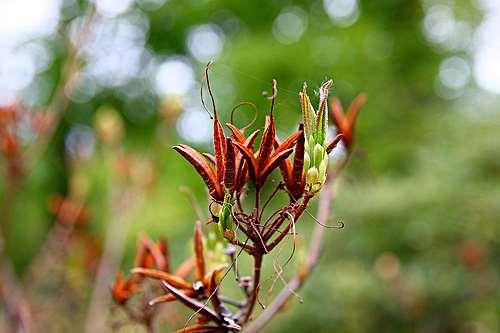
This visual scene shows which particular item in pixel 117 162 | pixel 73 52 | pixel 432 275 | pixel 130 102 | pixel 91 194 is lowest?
pixel 91 194

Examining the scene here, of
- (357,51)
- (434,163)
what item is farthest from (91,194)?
(434,163)

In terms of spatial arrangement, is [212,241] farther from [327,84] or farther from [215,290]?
[327,84]

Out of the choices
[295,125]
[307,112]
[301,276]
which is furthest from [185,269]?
[295,125]

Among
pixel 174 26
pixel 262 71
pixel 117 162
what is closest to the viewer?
pixel 117 162

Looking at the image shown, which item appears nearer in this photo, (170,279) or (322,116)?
(322,116)

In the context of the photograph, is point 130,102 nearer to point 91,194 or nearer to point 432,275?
point 91,194

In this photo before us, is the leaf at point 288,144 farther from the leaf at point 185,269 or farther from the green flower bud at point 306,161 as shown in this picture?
the leaf at point 185,269
